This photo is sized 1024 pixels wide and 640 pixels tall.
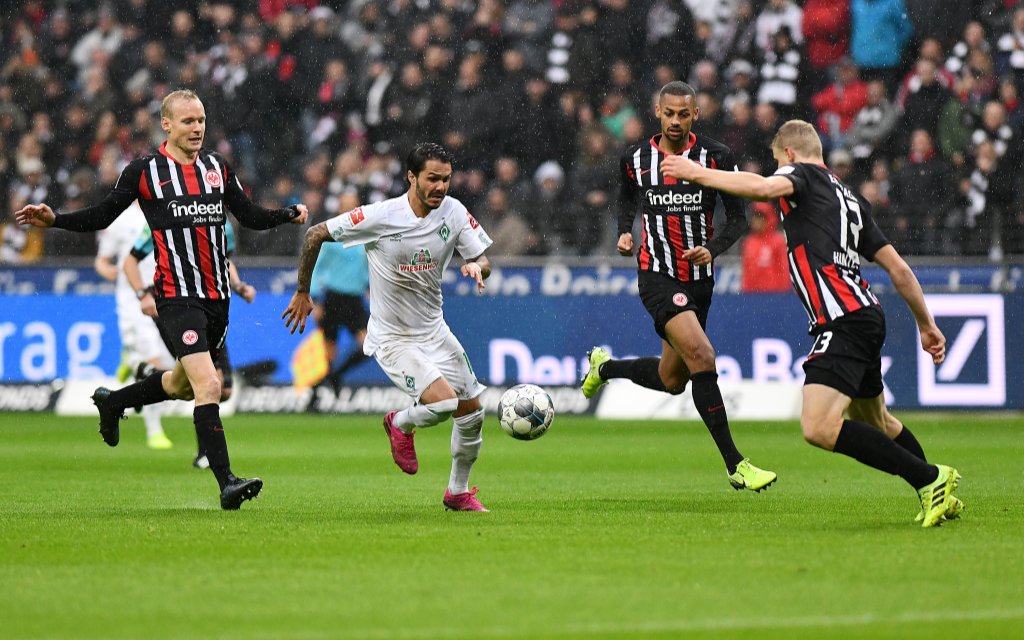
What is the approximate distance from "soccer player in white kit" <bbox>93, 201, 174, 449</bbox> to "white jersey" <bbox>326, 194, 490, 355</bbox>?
214 inches

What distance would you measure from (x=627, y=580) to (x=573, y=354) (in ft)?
34.3

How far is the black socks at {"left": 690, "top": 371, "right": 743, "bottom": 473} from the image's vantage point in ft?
29.0

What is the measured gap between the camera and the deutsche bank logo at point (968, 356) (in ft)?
50.9

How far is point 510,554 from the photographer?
6633mm

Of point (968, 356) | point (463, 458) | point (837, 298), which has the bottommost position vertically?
point (968, 356)

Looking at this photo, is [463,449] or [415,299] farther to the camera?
[415,299]

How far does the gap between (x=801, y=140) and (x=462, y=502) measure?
2.60m

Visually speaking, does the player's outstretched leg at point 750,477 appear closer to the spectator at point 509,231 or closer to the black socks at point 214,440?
the black socks at point 214,440

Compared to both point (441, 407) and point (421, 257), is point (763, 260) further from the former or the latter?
point (441, 407)

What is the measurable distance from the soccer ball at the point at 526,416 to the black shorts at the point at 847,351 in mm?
2015

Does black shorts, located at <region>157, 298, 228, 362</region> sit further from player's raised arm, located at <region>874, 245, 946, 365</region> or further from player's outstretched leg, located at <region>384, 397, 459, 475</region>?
player's raised arm, located at <region>874, 245, 946, 365</region>

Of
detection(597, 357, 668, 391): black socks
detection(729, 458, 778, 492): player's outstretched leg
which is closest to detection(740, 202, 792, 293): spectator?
detection(597, 357, 668, 391): black socks

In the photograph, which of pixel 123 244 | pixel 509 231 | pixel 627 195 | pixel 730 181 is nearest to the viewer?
pixel 730 181

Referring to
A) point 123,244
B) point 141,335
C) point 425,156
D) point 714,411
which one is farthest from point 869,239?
point 123,244
